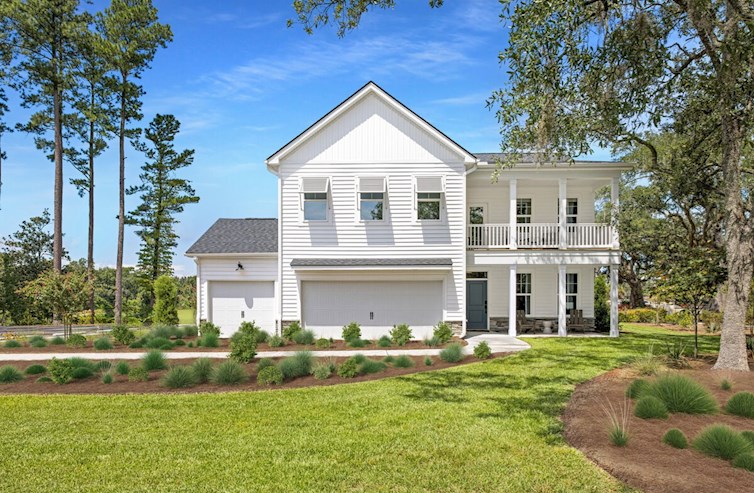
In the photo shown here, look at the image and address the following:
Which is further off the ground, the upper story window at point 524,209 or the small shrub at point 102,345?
the upper story window at point 524,209

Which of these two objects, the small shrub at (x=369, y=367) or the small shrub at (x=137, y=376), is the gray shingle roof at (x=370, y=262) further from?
the small shrub at (x=137, y=376)

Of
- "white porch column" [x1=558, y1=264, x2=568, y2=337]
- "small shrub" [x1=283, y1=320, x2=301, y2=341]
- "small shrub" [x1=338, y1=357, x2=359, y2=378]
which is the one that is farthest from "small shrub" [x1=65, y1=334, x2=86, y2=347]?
"white porch column" [x1=558, y1=264, x2=568, y2=337]

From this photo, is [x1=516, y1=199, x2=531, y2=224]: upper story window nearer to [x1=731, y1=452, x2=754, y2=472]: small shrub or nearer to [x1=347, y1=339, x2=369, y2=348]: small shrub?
[x1=347, y1=339, x2=369, y2=348]: small shrub

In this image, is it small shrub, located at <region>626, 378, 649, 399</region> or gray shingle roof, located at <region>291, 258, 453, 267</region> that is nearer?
small shrub, located at <region>626, 378, 649, 399</region>

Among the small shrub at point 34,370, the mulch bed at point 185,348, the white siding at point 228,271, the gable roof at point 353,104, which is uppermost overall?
the gable roof at point 353,104

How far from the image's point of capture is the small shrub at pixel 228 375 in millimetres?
10812

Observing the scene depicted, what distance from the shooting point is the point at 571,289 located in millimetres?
21234

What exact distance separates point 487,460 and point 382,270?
12.1 metres

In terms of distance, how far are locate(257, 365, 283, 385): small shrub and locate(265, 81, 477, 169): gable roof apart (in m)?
9.79

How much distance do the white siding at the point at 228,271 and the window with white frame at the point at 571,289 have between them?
12.4m

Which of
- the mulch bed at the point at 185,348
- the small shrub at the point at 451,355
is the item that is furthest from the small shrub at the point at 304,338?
the small shrub at the point at 451,355

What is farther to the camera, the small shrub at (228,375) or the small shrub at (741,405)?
→ the small shrub at (228,375)

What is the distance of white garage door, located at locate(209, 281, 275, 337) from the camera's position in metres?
19.9

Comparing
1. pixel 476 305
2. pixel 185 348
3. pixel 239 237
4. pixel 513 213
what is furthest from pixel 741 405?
pixel 239 237
